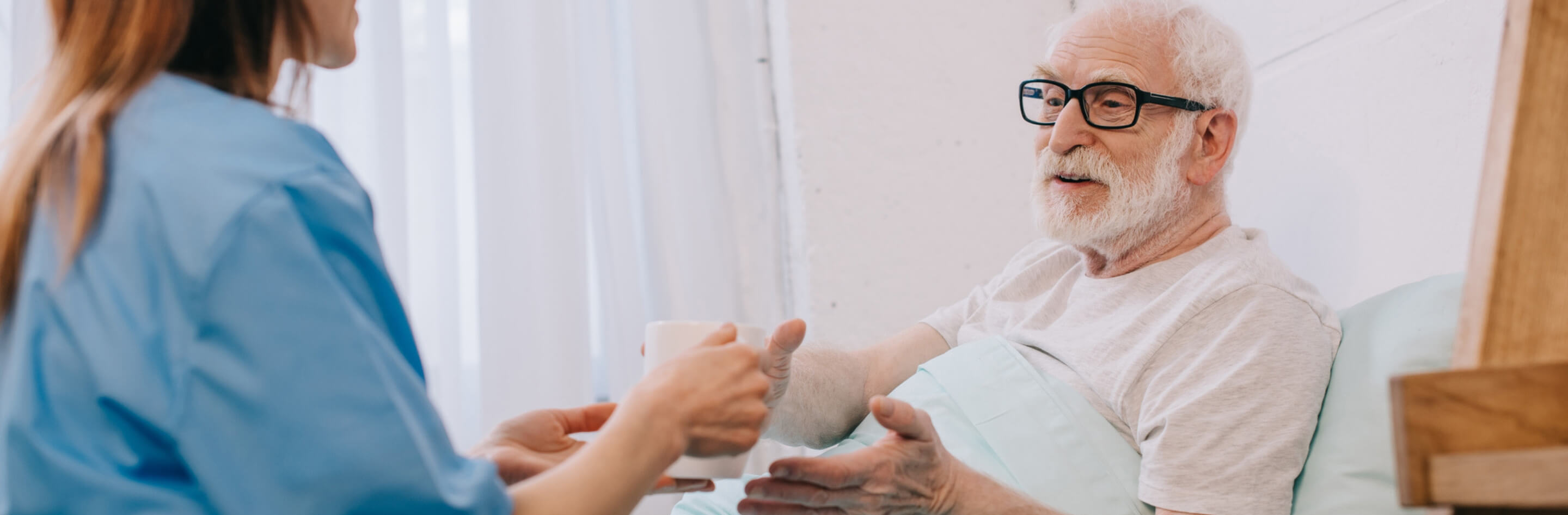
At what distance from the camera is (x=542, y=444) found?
3.33 ft

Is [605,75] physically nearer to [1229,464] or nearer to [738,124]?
[738,124]

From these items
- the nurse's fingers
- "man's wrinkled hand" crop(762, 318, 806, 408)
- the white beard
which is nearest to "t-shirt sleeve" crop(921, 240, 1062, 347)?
the white beard

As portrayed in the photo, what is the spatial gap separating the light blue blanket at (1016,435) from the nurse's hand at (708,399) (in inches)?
20.8

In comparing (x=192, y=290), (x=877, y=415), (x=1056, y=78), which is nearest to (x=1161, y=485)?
(x=877, y=415)

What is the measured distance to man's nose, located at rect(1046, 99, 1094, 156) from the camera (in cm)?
148

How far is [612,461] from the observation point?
713 mm

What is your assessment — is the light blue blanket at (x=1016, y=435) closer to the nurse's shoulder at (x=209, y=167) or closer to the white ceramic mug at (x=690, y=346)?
the white ceramic mug at (x=690, y=346)

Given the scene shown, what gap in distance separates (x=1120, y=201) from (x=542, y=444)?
868 millimetres

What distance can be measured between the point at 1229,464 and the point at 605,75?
1476 mm

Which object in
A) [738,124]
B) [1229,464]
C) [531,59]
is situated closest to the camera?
[1229,464]

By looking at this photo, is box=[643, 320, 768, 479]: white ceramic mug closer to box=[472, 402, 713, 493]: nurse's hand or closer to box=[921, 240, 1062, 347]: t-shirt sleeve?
box=[472, 402, 713, 493]: nurse's hand

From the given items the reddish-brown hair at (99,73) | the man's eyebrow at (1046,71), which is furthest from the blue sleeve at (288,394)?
the man's eyebrow at (1046,71)

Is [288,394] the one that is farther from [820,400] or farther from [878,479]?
[820,400]

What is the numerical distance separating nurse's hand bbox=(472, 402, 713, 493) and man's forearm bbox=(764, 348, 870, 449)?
1.40ft
